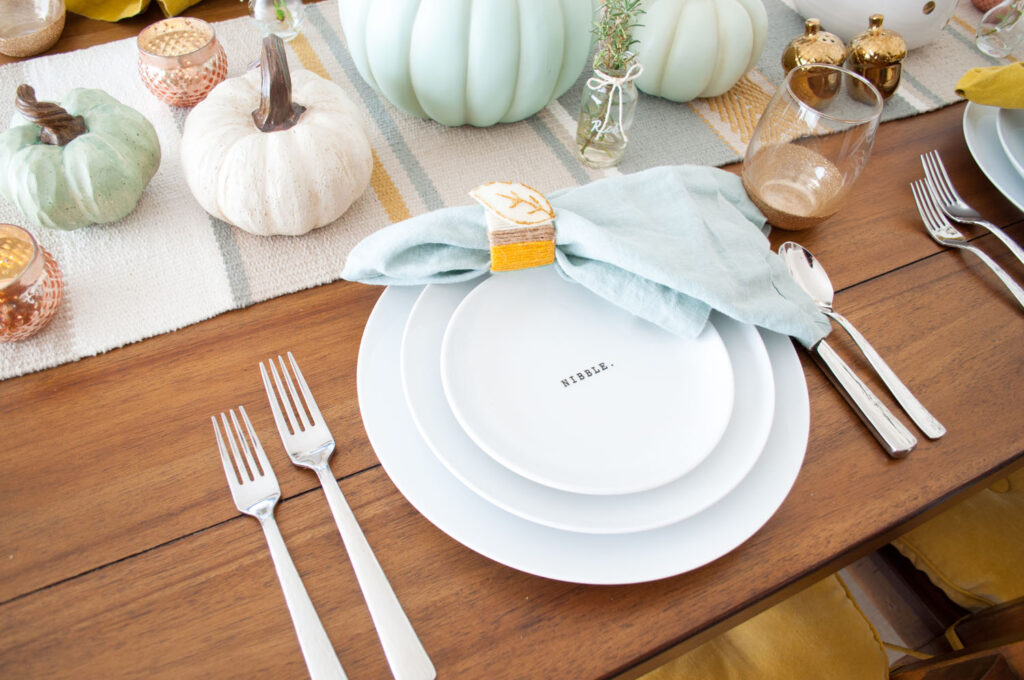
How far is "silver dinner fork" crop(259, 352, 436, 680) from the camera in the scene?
0.41 m

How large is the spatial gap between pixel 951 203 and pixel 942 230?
47mm

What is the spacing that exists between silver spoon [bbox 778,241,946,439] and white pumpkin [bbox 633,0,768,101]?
25 cm

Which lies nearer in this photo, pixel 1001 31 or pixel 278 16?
pixel 278 16

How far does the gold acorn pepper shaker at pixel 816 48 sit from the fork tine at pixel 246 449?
724 mm

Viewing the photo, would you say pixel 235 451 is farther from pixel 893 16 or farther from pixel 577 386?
pixel 893 16

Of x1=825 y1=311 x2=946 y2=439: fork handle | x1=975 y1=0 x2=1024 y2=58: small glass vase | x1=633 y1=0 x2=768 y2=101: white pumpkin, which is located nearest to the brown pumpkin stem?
x1=633 y1=0 x2=768 y2=101: white pumpkin

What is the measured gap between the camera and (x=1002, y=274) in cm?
63

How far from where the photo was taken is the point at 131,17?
0.84m

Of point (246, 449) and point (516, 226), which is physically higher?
point (516, 226)

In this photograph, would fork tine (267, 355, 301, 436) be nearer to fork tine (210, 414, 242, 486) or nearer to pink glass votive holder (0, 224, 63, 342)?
fork tine (210, 414, 242, 486)

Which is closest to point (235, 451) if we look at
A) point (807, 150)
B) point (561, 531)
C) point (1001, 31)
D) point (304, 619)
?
point (304, 619)

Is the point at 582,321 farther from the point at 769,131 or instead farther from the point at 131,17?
the point at 131,17

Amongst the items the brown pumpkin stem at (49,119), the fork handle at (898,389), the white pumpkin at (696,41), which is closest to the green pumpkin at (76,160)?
the brown pumpkin stem at (49,119)

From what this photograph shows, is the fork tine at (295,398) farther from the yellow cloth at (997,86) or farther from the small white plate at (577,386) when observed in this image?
the yellow cloth at (997,86)
